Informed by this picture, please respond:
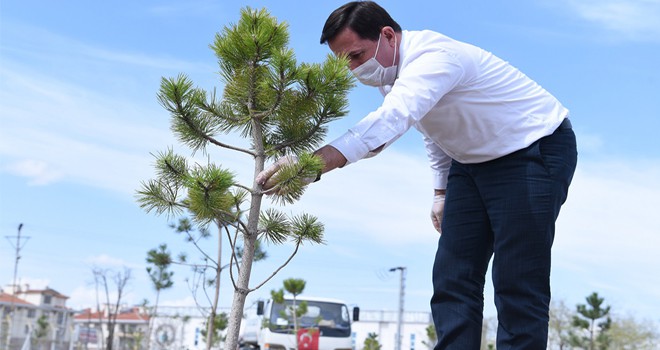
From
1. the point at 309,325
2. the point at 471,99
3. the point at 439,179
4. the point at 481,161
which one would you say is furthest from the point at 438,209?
the point at 309,325

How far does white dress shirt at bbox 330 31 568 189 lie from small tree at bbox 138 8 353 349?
0.78 meters

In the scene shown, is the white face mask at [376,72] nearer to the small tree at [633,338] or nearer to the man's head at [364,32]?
the man's head at [364,32]

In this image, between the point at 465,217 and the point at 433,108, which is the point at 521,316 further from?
the point at 433,108

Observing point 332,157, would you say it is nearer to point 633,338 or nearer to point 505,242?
point 505,242

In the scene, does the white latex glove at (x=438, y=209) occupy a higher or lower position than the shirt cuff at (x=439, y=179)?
lower

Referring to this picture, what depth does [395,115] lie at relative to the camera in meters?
2.04

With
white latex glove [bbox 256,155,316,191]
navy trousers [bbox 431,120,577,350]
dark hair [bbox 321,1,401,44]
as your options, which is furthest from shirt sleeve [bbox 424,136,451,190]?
white latex glove [bbox 256,155,316,191]

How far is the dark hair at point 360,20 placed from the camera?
7.63 feet

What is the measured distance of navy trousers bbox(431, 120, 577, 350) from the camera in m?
2.28

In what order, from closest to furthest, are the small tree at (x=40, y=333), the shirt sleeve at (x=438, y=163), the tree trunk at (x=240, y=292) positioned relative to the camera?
1. the shirt sleeve at (x=438, y=163)
2. the tree trunk at (x=240, y=292)
3. the small tree at (x=40, y=333)

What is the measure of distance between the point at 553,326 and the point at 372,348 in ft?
40.1

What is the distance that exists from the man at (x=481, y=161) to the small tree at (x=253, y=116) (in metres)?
0.73

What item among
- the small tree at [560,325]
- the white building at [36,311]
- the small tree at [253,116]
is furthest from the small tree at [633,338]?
the white building at [36,311]

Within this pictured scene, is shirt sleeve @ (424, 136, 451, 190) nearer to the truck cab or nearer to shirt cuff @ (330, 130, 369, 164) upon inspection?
shirt cuff @ (330, 130, 369, 164)
